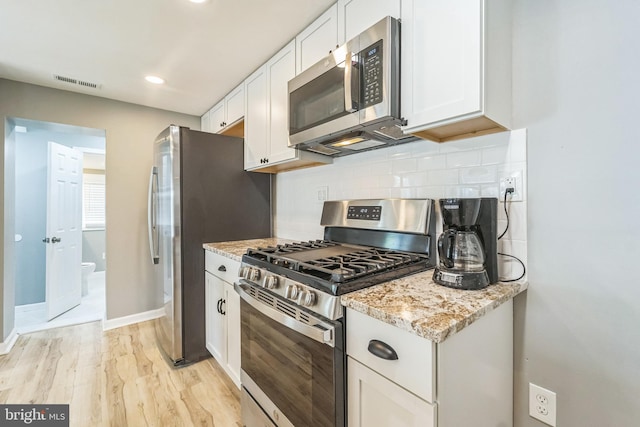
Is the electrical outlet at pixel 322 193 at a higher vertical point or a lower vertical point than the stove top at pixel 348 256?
higher

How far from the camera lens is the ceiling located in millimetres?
1619

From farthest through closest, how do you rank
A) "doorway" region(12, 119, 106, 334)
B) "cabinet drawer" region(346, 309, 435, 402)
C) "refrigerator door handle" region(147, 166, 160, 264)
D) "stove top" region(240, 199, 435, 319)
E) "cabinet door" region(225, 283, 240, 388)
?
"doorway" region(12, 119, 106, 334) → "refrigerator door handle" region(147, 166, 160, 264) → "cabinet door" region(225, 283, 240, 388) → "stove top" region(240, 199, 435, 319) → "cabinet drawer" region(346, 309, 435, 402)

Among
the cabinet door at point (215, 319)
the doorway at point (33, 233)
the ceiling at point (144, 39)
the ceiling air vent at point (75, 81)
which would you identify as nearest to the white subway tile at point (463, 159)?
the ceiling at point (144, 39)

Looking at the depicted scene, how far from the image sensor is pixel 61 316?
3.26 m

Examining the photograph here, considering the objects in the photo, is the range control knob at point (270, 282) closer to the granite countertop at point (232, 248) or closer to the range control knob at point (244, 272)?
the range control knob at point (244, 272)

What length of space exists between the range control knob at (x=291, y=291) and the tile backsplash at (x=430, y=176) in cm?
76

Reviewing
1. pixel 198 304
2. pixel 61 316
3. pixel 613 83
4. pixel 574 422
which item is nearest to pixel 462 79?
pixel 613 83

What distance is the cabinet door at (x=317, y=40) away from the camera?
5.18ft

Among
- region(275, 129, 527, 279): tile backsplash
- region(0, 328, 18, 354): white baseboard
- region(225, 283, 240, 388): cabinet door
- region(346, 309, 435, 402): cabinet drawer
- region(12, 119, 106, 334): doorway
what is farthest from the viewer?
region(12, 119, 106, 334): doorway

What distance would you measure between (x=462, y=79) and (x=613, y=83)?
1.58 feet

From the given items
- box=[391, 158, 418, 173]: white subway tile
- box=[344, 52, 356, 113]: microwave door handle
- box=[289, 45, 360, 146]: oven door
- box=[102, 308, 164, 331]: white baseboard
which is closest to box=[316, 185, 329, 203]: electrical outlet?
box=[289, 45, 360, 146]: oven door

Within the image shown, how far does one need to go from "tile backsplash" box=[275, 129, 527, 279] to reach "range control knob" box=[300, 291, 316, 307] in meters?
0.73

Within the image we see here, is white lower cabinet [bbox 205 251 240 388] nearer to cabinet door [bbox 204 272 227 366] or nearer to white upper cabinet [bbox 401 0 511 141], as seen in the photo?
cabinet door [bbox 204 272 227 366]

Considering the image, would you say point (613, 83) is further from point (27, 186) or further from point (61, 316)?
point (27, 186)
